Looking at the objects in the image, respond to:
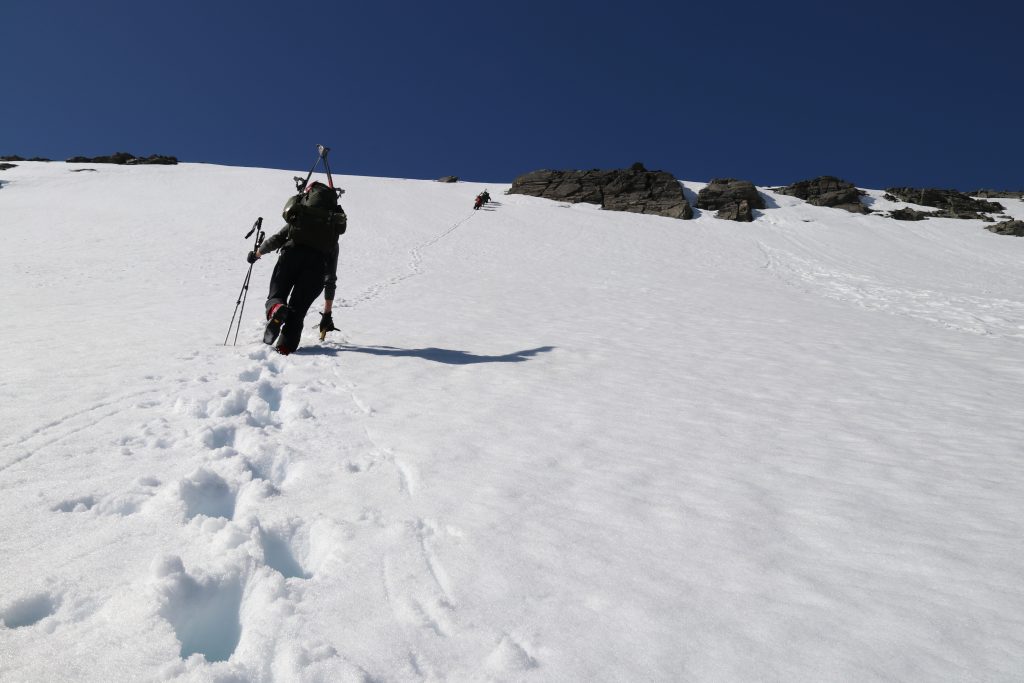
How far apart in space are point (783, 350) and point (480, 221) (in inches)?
924

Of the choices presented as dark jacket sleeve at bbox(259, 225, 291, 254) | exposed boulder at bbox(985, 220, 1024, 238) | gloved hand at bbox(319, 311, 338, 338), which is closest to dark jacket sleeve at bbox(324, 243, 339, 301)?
gloved hand at bbox(319, 311, 338, 338)

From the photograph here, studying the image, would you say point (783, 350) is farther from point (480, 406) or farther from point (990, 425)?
point (480, 406)

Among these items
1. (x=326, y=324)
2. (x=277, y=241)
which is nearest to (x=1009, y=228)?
(x=326, y=324)

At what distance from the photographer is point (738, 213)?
38.1m

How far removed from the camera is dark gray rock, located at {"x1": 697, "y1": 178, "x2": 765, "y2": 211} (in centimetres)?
4175

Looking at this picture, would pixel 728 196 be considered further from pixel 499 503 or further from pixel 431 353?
pixel 499 503

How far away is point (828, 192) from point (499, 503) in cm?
5490

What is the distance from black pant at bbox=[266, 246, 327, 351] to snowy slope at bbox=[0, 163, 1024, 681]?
59 cm

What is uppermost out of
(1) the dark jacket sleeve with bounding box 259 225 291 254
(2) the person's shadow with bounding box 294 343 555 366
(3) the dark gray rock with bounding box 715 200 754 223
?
(3) the dark gray rock with bounding box 715 200 754 223

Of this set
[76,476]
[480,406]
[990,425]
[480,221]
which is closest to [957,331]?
[990,425]

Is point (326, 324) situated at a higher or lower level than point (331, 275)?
lower

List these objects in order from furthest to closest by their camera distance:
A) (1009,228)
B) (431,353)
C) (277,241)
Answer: (1009,228), (431,353), (277,241)

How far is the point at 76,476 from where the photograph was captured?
282 cm

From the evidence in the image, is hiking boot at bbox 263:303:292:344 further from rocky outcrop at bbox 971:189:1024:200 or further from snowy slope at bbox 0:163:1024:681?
rocky outcrop at bbox 971:189:1024:200
